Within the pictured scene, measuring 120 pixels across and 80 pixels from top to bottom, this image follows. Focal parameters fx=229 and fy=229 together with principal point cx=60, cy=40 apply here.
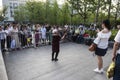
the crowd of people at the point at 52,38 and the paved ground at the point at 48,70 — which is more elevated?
the crowd of people at the point at 52,38

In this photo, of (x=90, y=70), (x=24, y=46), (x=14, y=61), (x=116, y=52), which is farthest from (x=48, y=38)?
(x=116, y=52)

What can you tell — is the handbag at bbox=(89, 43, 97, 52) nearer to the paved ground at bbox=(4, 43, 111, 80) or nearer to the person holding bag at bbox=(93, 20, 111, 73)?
the person holding bag at bbox=(93, 20, 111, 73)

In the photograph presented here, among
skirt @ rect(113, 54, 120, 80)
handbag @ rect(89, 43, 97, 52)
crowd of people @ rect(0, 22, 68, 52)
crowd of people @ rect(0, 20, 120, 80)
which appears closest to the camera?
skirt @ rect(113, 54, 120, 80)

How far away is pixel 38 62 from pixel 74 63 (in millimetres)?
1626

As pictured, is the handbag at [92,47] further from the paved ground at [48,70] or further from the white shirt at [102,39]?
the paved ground at [48,70]

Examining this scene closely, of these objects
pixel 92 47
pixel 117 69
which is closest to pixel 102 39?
pixel 92 47

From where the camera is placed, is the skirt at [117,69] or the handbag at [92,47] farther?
the handbag at [92,47]

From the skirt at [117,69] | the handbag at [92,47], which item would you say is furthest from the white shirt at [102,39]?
the skirt at [117,69]

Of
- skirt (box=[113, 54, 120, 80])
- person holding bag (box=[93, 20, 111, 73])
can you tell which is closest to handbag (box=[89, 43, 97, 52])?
Answer: person holding bag (box=[93, 20, 111, 73])

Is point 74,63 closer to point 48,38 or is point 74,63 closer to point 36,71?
point 36,71

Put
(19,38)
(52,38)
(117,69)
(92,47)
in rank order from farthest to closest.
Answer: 1. (19,38)
2. (52,38)
3. (92,47)
4. (117,69)

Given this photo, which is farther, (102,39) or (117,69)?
(102,39)

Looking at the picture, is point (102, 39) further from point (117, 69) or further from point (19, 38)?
point (19, 38)

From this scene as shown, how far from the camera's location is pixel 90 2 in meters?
33.4
